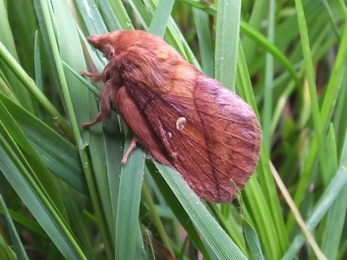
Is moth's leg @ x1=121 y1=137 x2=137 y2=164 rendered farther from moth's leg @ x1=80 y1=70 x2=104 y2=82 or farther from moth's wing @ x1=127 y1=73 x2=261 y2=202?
moth's leg @ x1=80 y1=70 x2=104 y2=82

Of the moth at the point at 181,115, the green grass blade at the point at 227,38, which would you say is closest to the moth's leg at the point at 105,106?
the moth at the point at 181,115

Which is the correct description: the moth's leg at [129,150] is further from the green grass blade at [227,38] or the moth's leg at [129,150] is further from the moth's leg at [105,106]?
the green grass blade at [227,38]

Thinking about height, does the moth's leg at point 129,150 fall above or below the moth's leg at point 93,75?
below

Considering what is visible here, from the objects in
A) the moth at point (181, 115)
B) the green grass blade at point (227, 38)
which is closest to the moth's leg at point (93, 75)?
the moth at point (181, 115)

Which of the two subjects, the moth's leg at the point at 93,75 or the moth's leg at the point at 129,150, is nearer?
the moth's leg at the point at 129,150

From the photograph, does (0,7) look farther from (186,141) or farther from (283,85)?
(283,85)

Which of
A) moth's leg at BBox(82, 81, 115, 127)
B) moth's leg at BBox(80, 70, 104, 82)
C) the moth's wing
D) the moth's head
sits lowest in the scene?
the moth's wing

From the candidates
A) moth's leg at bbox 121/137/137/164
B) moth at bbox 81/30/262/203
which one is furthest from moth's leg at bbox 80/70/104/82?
moth's leg at bbox 121/137/137/164

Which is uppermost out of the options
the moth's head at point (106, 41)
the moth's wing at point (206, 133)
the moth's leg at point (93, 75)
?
the moth's head at point (106, 41)

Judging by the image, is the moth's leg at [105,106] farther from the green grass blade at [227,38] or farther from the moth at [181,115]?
the green grass blade at [227,38]
